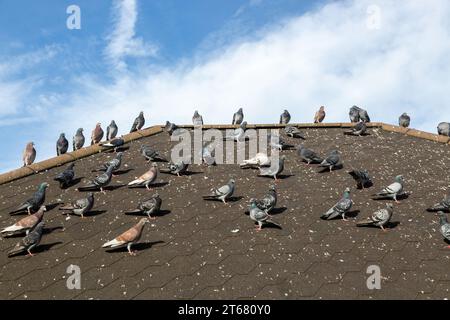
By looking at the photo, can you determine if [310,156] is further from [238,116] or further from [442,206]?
[238,116]

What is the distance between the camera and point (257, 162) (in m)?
15.3

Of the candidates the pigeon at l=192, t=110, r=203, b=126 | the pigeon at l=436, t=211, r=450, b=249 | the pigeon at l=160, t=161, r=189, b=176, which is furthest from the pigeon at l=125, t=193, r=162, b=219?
the pigeon at l=192, t=110, r=203, b=126

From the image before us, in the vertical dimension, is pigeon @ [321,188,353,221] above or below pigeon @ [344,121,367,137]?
below

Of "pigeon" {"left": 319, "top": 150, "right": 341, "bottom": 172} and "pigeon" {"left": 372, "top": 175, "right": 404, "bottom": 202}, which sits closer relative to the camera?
"pigeon" {"left": 372, "top": 175, "right": 404, "bottom": 202}

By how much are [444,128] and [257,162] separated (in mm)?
9802

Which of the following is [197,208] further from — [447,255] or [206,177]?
[447,255]

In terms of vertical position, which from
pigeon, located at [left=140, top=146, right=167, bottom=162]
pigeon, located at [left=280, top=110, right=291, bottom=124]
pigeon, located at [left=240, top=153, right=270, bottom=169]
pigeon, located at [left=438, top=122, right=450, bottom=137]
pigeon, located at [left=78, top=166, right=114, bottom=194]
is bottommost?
pigeon, located at [left=78, top=166, right=114, bottom=194]

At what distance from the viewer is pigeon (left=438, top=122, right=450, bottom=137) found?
20.2 metres

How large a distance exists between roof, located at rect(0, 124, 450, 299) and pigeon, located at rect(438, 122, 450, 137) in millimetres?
5579

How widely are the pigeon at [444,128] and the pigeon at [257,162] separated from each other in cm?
933

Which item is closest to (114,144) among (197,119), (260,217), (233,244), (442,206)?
(197,119)

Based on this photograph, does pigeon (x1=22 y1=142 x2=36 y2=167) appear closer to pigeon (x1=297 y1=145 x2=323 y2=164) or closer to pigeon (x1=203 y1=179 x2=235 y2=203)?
pigeon (x1=203 y1=179 x2=235 y2=203)

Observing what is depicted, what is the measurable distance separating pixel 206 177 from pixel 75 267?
5929 millimetres
